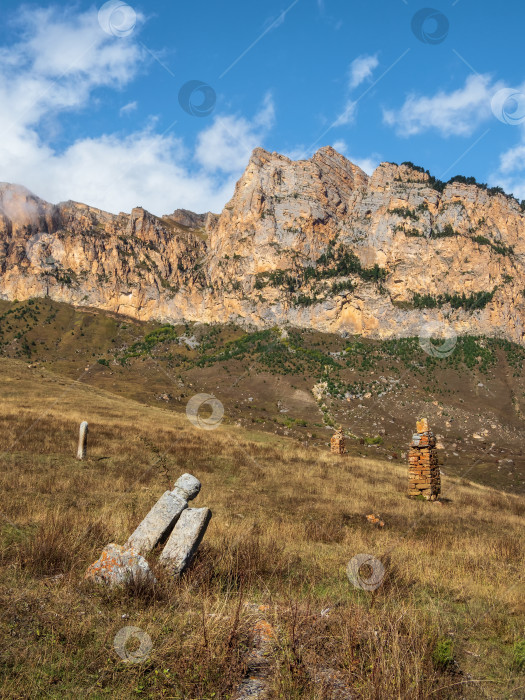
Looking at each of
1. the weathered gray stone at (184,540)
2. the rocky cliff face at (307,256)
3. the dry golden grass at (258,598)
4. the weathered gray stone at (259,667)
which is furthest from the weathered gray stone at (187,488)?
the rocky cliff face at (307,256)

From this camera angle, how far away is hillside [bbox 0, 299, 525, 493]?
57781mm

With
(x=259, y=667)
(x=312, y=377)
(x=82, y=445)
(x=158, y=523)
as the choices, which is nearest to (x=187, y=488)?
(x=158, y=523)

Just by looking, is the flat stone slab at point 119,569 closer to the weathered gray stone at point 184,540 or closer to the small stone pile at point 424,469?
the weathered gray stone at point 184,540

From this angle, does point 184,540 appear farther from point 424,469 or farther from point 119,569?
point 424,469

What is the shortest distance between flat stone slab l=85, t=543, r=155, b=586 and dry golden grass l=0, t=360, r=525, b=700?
0.11 meters

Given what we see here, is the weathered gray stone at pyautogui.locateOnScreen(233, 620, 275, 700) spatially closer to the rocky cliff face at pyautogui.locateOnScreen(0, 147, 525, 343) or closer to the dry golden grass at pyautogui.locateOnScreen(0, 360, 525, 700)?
the dry golden grass at pyautogui.locateOnScreen(0, 360, 525, 700)

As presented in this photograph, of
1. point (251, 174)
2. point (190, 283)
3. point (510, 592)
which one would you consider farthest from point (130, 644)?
point (251, 174)

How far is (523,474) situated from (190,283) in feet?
486

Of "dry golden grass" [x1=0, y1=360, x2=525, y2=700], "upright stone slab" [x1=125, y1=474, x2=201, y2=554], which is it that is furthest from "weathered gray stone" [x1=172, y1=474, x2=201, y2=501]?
"dry golden grass" [x1=0, y1=360, x2=525, y2=700]

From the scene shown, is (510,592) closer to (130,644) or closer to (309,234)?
(130,644)

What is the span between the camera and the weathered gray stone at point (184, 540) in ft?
15.0

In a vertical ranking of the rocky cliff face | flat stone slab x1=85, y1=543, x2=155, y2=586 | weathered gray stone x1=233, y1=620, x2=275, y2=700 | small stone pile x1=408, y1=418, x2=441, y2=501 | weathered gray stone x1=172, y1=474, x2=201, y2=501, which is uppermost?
the rocky cliff face

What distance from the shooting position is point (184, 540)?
477cm

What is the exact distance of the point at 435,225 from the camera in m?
144
